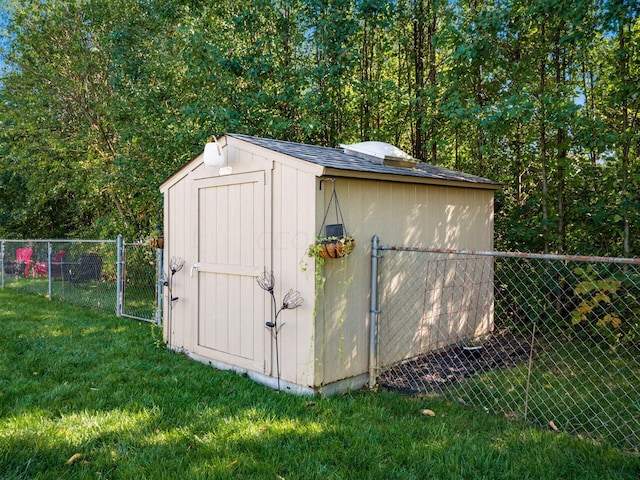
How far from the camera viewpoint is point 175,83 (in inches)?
337

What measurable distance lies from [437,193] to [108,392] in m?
3.50

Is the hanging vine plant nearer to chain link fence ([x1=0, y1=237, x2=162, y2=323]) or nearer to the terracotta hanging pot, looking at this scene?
the terracotta hanging pot

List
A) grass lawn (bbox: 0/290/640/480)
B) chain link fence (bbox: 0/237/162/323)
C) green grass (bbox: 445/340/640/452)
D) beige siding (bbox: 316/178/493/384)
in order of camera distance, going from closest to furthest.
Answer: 1. grass lawn (bbox: 0/290/640/480)
2. green grass (bbox: 445/340/640/452)
3. beige siding (bbox: 316/178/493/384)
4. chain link fence (bbox: 0/237/162/323)

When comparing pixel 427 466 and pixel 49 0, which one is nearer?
pixel 427 466

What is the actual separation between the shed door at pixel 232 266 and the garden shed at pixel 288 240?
0.03 feet

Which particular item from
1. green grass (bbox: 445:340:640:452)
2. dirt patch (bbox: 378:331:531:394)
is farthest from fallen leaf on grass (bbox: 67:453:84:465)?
green grass (bbox: 445:340:640:452)

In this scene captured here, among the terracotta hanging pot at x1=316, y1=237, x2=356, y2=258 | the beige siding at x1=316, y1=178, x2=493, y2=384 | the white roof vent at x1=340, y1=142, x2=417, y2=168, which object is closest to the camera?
the terracotta hanging pot at x1=316, y1=237, x2=356, y2=258

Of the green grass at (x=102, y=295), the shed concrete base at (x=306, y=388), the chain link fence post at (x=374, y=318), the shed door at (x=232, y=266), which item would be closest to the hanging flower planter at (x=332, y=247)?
the chain link fence post at (x=374, y=318)

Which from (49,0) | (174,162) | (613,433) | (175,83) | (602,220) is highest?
(49,0)

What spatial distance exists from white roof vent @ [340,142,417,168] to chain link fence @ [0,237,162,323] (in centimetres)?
382

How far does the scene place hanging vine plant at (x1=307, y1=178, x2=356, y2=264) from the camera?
11.1 ft

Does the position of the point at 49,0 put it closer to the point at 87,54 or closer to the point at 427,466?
the point at 87,54

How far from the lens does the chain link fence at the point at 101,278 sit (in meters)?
7.12

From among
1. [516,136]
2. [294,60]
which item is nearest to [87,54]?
[294,60]
